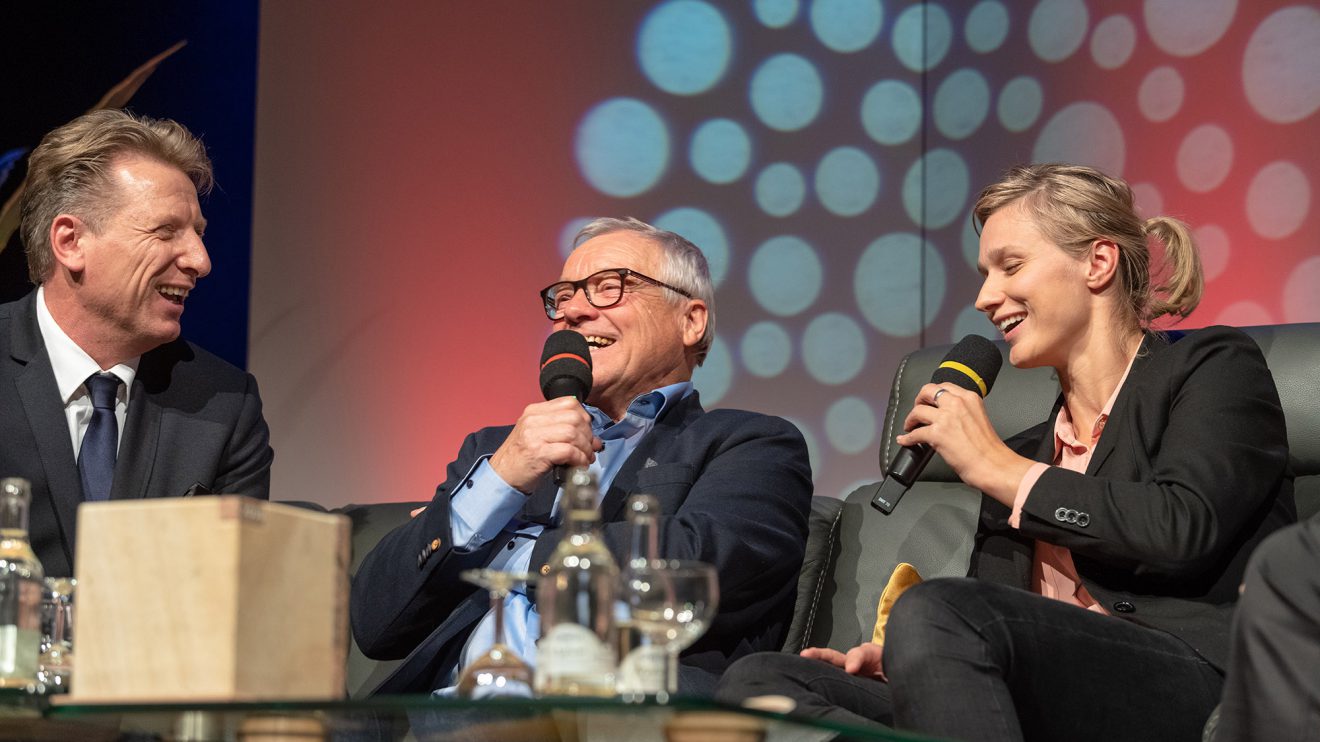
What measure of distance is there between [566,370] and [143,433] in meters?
0.75

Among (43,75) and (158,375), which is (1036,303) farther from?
(43,75)

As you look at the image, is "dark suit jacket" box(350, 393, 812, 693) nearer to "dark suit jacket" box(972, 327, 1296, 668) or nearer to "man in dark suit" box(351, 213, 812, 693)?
"man in dark suit" box(351, 213, 812, 693)

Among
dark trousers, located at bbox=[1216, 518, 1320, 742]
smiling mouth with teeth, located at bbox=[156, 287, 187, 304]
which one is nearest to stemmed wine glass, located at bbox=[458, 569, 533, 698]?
dark trousers, located at bbox=[1216, 518, 1320, 742]

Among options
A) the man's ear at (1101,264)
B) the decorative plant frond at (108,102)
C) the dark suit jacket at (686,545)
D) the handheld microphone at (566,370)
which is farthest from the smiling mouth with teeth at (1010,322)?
the decorative plant frond at (108,102)

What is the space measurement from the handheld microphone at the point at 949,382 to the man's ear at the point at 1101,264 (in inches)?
7.2

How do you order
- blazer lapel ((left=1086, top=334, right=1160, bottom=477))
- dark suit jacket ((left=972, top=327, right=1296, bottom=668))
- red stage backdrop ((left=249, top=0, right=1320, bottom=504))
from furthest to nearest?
red stage backdrop ((left=249, top=0, right=1320, bottom=504)) → blazer lapel ((left=1086, top=334, right=1160, bottom=477)) → dark suit jacket ((left=972, top=327, right=1296, bottom=668))

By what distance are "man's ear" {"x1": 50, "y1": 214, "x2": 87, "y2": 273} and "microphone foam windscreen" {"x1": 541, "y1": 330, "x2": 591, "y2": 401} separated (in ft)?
2.81

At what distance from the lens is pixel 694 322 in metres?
2.62

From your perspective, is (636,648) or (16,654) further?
(16,654)

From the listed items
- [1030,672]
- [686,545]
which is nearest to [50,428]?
[686,545]

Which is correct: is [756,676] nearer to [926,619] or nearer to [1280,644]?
[926,619]

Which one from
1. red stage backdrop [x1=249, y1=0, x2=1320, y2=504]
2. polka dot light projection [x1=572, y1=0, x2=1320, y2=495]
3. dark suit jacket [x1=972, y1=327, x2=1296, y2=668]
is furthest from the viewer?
red stage backdrop [x1=249, y1=0, x2=1320, y2=504]

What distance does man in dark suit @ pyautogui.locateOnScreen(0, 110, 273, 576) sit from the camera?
2361mm

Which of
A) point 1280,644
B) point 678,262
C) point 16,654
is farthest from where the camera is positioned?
point 678,262
